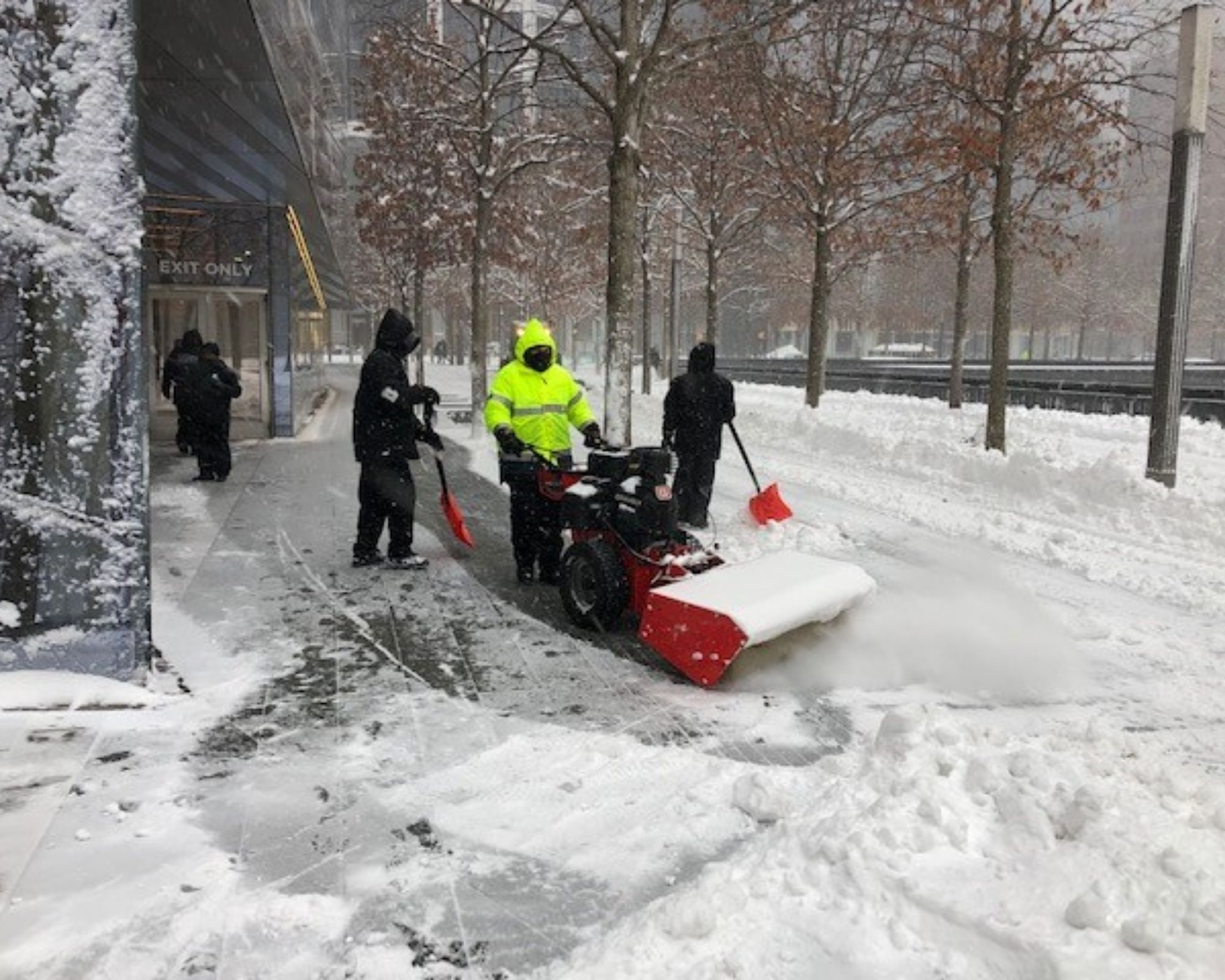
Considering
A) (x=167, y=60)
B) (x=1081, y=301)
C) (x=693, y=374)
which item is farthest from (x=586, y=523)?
(x=1081, y=301)

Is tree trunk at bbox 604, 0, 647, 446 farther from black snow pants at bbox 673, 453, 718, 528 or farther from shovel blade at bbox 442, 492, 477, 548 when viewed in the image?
shovel blade at bbox 442, 492, 477, 548

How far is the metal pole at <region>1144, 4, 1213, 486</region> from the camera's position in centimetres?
961

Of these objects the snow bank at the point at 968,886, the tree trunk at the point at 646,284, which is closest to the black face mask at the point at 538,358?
the snow bank at the point at 968,886

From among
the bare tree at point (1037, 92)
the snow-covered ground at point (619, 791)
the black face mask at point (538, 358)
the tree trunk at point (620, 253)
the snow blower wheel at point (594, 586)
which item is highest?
the bare tree at point (1037, 92)

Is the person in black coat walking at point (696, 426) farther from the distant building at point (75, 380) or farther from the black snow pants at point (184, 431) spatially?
the black snow pants at point (184, 431)

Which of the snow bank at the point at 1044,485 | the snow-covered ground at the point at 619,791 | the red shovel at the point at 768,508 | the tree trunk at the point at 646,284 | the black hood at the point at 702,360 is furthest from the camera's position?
the tree trunk at the point at 646,284

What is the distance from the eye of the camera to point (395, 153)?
24078 millimetres

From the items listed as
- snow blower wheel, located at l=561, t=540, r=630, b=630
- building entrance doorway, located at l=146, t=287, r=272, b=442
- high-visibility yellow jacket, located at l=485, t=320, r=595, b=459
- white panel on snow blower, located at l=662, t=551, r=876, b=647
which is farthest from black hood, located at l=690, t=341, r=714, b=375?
building entrance doorway, located at l=146, t=287, r=272, b=442

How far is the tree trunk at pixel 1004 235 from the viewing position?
11789mm

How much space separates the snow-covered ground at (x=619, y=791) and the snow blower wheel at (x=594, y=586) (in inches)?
6.8

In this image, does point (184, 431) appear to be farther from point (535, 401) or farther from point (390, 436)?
point (535, 401)

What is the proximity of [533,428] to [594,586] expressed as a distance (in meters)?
1.43

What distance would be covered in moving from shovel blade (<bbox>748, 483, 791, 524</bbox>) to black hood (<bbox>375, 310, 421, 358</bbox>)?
10.9 ft

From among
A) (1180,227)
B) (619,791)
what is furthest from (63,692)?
(1180,227)
